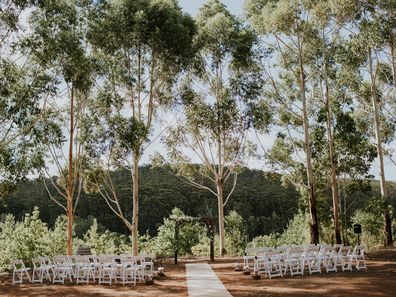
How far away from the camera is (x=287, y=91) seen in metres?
26.1

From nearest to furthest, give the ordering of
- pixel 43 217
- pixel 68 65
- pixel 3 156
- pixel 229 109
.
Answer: pixel 68 65, pixel 3 156, pixel 229 109, pixel 43 217

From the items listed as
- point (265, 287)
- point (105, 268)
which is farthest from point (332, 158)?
point (105, 268)

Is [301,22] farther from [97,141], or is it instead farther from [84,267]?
[84,267]

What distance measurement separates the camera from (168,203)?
7756 cm

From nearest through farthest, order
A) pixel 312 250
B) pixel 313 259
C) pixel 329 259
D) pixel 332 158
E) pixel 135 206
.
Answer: pixel 313 259 → pixel 329 259 → pixel 312 250 → pixel 135 206 → pixel 332 158

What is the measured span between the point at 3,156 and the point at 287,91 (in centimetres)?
1544

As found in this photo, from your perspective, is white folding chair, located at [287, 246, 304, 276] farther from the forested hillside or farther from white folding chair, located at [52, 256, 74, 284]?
the forested hillside

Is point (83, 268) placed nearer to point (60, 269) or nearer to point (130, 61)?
point (60, 269)

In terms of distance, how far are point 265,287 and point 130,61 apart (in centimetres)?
1280

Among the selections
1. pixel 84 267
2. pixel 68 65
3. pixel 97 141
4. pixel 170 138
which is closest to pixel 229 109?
pixel 170 138

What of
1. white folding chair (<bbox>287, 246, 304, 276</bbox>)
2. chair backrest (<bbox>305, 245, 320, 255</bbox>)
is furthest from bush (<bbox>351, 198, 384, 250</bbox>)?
white folding chair (<bbox>287, 246, 304, 276</bbox>)

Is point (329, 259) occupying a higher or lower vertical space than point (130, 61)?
lower

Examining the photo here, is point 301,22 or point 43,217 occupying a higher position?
point 301,22

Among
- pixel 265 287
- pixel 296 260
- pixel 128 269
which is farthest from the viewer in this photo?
pixel 296 260
